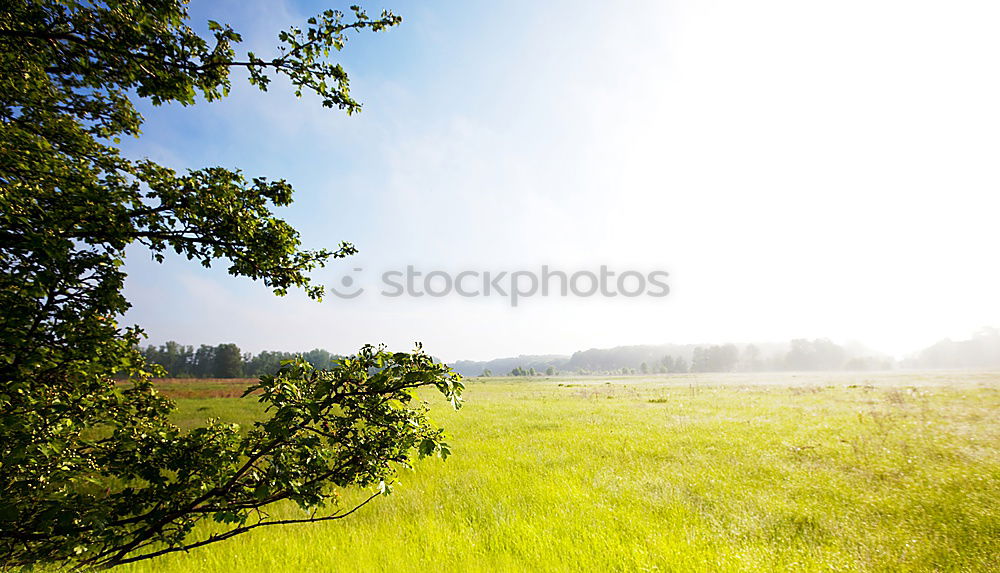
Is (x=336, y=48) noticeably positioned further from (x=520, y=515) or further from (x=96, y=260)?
(x=520, y=515)

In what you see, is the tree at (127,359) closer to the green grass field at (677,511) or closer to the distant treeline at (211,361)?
the green grass field at (677,511)

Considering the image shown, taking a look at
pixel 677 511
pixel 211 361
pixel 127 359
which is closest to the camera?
pixel 127 359

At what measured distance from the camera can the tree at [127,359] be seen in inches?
118

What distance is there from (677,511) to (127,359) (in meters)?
9.62

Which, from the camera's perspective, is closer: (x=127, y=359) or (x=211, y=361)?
(x=127, y=359)

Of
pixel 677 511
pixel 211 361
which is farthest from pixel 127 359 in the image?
pixel 211 361

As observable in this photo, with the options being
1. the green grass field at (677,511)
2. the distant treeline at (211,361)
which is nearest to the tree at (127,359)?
the green grass field at (677,511)

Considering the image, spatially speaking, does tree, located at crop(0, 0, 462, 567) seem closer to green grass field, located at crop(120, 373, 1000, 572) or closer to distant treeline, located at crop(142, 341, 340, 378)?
green grass field, located at crop(120, 373, 1000, 572)

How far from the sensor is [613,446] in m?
14.2

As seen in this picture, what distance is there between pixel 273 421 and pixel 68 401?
97.8 inches

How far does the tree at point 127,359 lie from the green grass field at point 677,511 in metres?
0.96

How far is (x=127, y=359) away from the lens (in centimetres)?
347

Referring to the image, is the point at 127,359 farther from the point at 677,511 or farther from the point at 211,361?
the point at 211,361

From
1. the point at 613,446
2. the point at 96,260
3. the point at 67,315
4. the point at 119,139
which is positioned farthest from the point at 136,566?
the point at 613,446
